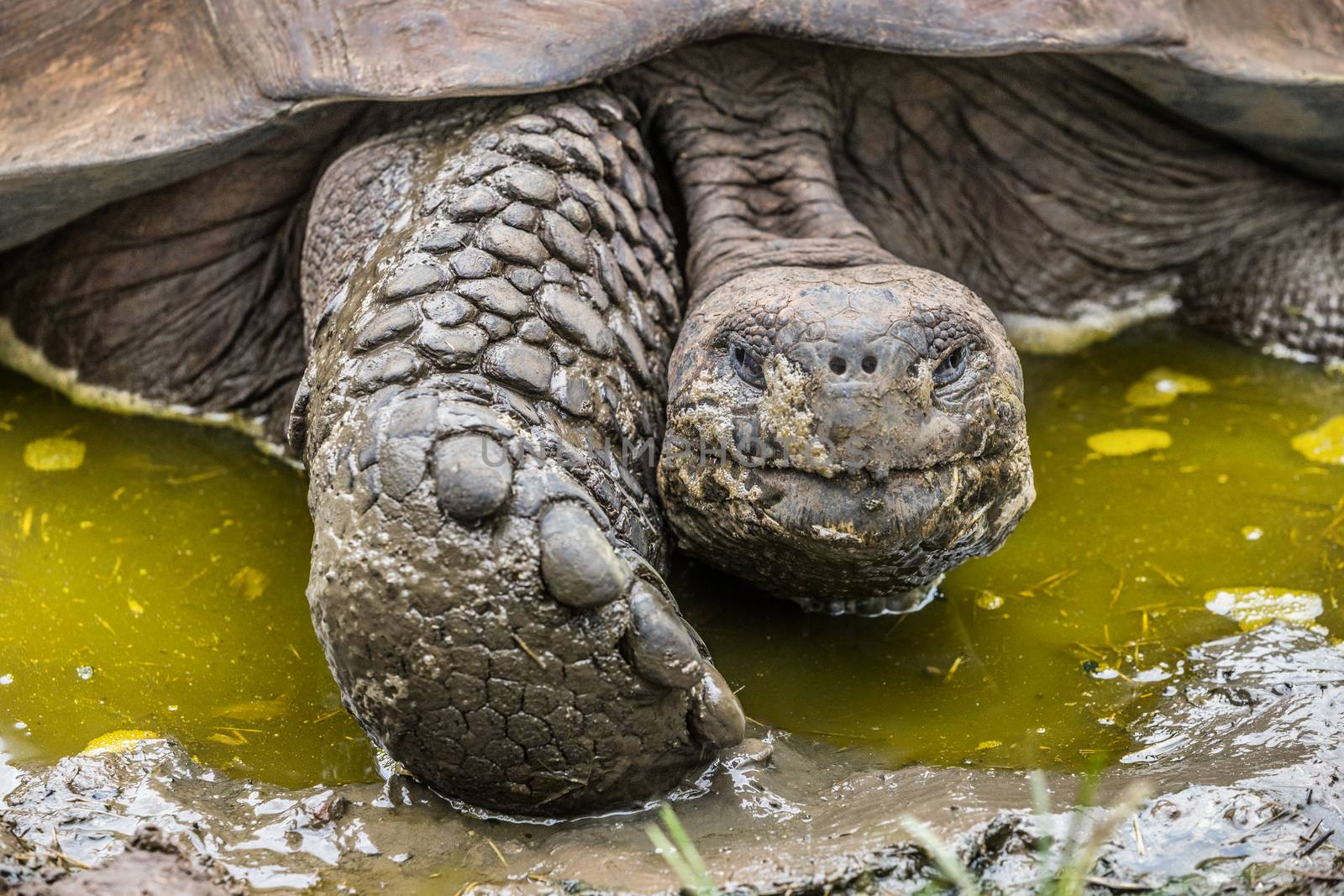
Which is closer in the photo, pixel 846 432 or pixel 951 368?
pixel 846 432

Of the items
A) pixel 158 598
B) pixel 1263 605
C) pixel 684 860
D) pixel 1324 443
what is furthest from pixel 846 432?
pixel 1324 443

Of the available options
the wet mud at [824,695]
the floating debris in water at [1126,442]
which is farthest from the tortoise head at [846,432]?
the floating debris in water at [1126,442]

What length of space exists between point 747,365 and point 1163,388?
1.67 meters

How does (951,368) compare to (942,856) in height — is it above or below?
above

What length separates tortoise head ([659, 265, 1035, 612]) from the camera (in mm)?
2061

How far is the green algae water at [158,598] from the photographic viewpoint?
2.21 meters

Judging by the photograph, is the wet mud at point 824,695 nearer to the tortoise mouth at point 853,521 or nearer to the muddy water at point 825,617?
the muddy water at point 825,617

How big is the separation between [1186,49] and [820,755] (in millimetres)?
1719

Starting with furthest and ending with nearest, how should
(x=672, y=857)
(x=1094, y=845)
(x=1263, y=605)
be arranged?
(x=1263, y=605), (x=672, y=857), (x=1094, y=845)

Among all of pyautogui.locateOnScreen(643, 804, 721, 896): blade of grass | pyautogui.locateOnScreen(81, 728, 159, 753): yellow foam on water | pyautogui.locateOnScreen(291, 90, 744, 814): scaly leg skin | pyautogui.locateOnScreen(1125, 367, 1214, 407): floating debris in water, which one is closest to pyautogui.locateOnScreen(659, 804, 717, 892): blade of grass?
pyautogui.locateOnScreen(643, 804, 721, 896): blade of grass

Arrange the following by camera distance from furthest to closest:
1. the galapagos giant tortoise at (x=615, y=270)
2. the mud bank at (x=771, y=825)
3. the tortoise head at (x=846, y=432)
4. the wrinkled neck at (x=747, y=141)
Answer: the wrinkled neck at (x=747, y=141), the tortoise head at (x=846, y=432), the galapagos giant tortoise at (x=615, y=270), the mud bank at (x=771, y=825)

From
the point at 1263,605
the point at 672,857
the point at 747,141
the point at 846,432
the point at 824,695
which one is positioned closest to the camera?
the point at 672,857

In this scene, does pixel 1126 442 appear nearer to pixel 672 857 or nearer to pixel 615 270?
pixel 615 270

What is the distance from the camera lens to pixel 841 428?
204cm
